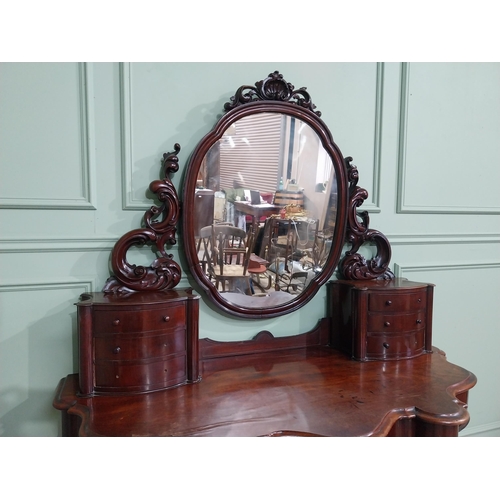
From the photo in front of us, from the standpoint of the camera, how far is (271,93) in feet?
4.74

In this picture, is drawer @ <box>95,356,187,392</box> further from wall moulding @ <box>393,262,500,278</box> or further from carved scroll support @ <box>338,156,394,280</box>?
wall moulding @ <box>393,262,500,278</box>

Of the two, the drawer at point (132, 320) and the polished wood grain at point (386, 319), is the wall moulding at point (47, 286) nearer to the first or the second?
the drawer at point (132, 320)

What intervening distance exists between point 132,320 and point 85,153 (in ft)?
1.98

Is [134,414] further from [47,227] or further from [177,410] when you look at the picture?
[47,227]

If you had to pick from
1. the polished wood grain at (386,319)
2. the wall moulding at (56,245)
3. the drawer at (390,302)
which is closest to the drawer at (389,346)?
the polished wood grain at (386,319)

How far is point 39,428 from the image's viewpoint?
4.37ft

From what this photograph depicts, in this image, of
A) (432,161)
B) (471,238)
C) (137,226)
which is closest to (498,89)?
(432,161)

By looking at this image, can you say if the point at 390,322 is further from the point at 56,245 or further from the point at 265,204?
the point at 56,245

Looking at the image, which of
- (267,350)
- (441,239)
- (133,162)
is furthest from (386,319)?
(133,162)

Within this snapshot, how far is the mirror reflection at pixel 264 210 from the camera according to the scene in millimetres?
1402

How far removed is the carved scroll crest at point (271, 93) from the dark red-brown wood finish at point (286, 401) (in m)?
0.90

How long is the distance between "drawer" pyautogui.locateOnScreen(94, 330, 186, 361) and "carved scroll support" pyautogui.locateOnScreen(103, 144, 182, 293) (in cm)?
21

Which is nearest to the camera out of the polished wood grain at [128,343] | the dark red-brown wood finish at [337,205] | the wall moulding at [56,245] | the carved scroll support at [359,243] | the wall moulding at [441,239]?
the polished wood grain at [128,343]

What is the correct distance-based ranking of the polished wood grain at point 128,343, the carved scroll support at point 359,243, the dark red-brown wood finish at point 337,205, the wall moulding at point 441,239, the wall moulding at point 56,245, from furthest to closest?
1. the wall moulding at point 441,239
2. the carved scroll support at point 359,243
3. the dark red-brown wood finish at point 337,205
4. the wall moulding at point 56,245
5. the polished wood grain at point 128,343
